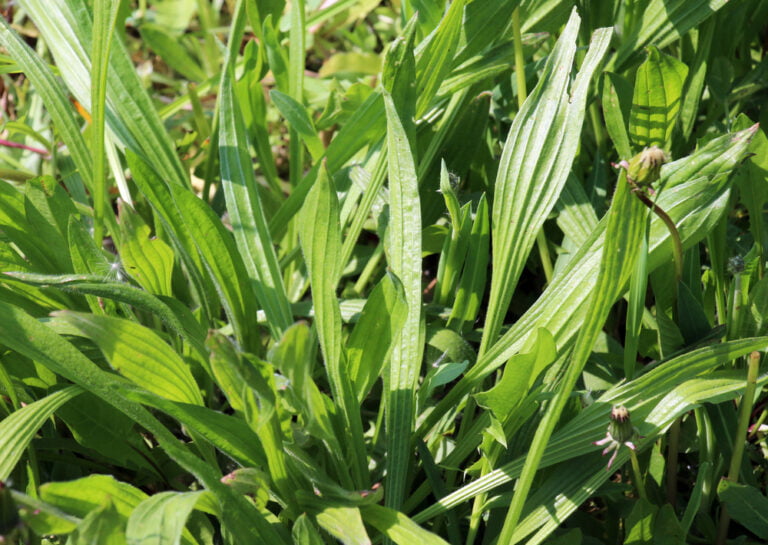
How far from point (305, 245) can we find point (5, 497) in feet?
1.51

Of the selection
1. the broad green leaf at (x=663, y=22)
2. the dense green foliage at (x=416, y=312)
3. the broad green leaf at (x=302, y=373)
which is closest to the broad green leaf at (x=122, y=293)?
the dense green foliage at (x=416, y=312)

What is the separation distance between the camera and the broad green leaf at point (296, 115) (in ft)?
4.40

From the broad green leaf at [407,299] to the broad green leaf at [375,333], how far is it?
4 cm

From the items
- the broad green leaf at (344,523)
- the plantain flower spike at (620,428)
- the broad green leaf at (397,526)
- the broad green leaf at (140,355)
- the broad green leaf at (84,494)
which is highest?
the broad green leaf at (140,355)

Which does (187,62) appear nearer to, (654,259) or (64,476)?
(64,476)

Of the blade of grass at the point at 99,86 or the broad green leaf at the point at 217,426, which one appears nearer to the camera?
the broad green leaf at the point at 217,426

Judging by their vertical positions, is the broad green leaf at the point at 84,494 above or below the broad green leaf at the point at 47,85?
below

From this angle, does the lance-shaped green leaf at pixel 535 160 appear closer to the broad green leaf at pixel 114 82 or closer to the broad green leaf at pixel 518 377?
the broad green leaf at pixel 518 377

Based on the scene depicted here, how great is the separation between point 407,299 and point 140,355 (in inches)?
13.1

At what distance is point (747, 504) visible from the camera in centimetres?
100

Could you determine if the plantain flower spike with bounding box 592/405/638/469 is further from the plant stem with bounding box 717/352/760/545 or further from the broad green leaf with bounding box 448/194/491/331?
the broad green leaf with bounding box 448/194/491/331

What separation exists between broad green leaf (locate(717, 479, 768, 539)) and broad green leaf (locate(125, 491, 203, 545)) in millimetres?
636

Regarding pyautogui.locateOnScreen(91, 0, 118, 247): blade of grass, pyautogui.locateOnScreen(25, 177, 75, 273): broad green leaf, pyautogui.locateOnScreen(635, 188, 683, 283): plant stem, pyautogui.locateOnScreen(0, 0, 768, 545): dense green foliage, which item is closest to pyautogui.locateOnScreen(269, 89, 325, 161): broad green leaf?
pyautogui.locateOnScreen(0, 0, 768, 545): dense green foliage

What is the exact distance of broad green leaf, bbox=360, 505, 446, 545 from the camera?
890mm
